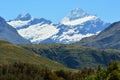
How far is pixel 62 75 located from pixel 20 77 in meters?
48.4

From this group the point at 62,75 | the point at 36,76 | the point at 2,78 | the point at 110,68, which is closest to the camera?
the point at 110,68

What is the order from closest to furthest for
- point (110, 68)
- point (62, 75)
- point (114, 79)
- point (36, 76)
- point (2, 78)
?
1. point (114, 79)
2. point (110, 68)
3. point (2, 78)
4. point (36, 76)
5. point (62, 75)

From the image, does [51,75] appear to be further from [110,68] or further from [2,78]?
[110,68]

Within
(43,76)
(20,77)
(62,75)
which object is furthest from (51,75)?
(62,75)

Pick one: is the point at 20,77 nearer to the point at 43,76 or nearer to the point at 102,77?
the point at 43,76

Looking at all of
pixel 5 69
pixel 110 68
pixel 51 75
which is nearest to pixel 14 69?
pixel 5 69

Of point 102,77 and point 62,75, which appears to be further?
point 62,75

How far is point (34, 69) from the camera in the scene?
153 m

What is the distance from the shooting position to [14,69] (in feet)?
480

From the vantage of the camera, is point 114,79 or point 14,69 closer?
point 114,79

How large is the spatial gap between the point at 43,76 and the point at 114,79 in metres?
60.3

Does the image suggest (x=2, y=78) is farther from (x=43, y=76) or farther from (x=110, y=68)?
(x=110, y=68)

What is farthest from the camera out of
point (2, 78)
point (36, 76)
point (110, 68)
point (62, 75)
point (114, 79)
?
point (62, 75)

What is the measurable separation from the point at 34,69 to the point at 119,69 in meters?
64.7
